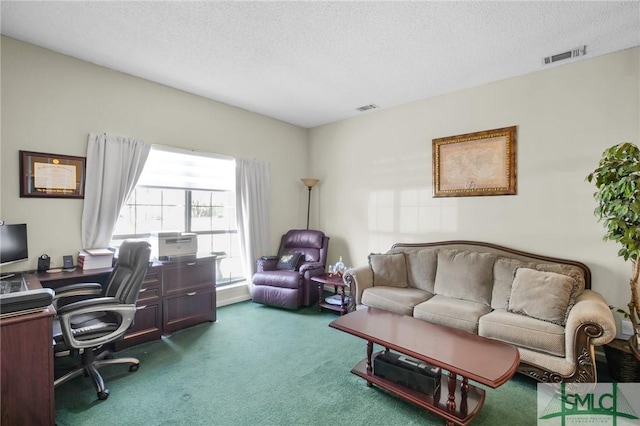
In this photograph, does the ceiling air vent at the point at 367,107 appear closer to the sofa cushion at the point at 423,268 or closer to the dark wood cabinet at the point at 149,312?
the sofa cushion at the point at 423,268

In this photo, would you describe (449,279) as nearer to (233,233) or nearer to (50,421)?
(233,233)

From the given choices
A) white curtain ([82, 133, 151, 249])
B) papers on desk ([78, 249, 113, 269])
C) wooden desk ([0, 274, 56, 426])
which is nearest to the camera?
wooden desk ([0, 274, 56, 426])

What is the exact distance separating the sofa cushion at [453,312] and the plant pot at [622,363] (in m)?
0.88

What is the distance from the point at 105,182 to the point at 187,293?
1444 millimetres

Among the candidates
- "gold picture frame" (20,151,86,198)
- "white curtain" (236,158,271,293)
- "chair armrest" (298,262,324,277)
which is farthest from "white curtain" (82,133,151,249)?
"chair armrest" (298,262,324,277)

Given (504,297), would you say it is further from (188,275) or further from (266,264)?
(188,275)

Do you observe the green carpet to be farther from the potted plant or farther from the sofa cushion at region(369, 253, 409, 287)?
the potted plant

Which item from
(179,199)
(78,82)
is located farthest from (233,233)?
(78,82)

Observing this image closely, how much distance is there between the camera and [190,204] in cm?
399

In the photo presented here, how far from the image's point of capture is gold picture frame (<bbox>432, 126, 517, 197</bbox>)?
326 centimetres

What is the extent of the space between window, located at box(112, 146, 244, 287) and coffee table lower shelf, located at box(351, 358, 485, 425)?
288 centimetres

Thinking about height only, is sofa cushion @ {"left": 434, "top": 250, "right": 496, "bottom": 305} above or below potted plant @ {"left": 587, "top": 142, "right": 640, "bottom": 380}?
below

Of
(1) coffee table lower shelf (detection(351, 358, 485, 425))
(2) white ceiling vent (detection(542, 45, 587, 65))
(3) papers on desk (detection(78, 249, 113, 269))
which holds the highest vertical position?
(2) white ceiling vent (detection(542, 45, 587, 65))

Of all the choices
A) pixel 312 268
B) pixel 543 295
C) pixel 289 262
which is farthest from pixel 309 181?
pixel 543 295
